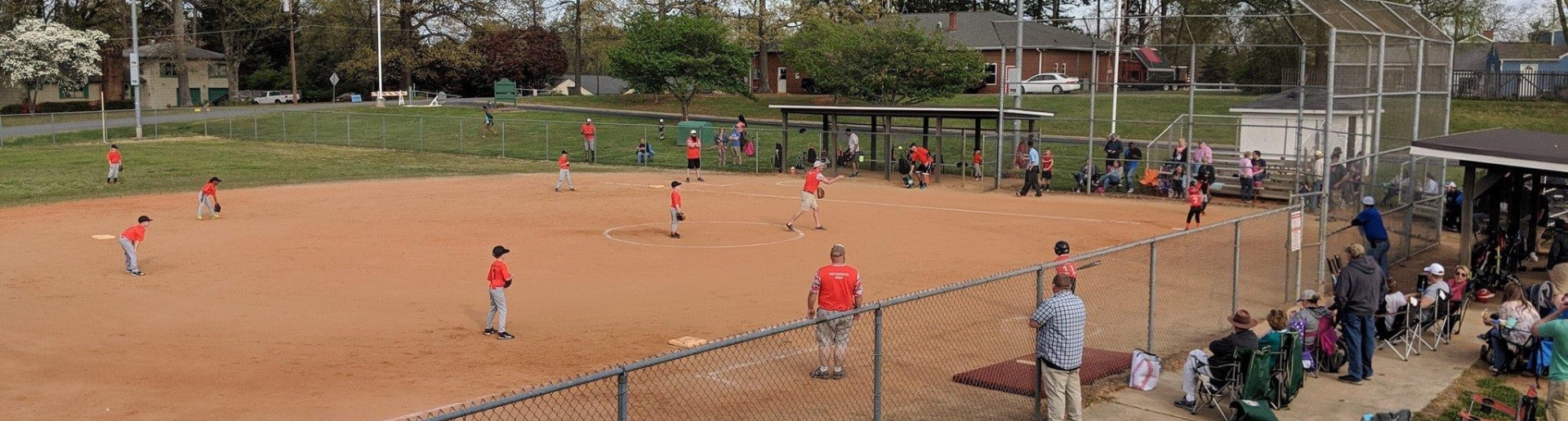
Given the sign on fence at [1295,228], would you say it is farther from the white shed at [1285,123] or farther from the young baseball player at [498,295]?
the white shed at [1285,123]

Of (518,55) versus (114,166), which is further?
(518,55)

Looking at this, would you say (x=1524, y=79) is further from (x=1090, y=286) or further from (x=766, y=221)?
(x=1090, y=286)

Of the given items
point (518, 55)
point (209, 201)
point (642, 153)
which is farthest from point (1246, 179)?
point (518, 55)

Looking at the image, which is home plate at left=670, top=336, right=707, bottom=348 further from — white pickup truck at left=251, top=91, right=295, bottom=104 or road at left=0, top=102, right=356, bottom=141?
white pickup truck at left=251, top=91, right=295, bottom=104

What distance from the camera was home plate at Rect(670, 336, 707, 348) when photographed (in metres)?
15.1

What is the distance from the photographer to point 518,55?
86.5m

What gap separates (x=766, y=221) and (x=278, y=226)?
11.0 metres

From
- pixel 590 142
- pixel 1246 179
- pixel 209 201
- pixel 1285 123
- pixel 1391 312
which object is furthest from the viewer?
pixel 590 142

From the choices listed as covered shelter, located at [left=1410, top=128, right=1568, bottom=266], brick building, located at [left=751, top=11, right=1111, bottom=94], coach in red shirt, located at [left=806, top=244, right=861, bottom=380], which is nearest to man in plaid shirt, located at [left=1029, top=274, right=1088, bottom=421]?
coach in red shirt, located at [left=806, top=244, right=861, bottom=380]

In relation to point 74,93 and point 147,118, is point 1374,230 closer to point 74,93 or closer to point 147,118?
point 147,118

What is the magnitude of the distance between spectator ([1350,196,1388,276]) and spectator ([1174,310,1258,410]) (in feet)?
28.6

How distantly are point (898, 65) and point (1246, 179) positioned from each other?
1057 inches

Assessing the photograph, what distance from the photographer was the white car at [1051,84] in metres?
65.8

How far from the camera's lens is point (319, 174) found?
4062cm
